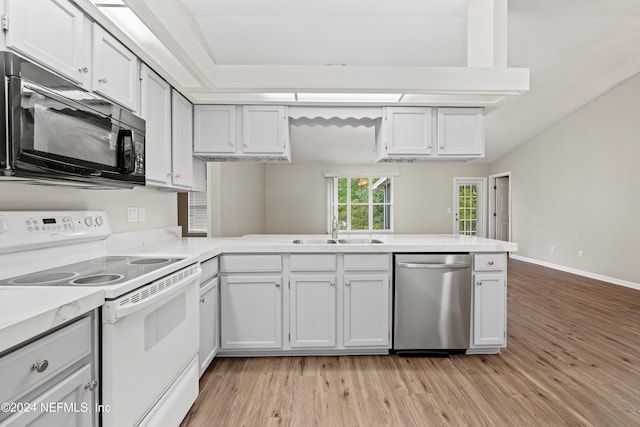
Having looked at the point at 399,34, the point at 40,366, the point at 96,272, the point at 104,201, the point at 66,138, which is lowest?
the point at 40,366

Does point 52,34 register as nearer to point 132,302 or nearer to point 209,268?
point 132,302

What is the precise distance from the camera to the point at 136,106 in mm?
1898

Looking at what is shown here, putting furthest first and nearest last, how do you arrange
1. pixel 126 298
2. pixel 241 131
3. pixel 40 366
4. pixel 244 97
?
pixel 241 131, pixel 244 97, pixel 126 298, pixel 40 366

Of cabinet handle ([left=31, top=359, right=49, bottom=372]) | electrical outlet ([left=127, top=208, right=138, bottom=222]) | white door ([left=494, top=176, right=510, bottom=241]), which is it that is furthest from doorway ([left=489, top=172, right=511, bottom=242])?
cabinet handle ([left=31, top=359, right=49, bottom=372])

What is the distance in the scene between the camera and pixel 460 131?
9.21ft

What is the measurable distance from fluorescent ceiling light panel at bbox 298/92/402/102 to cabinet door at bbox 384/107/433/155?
0.48 ft

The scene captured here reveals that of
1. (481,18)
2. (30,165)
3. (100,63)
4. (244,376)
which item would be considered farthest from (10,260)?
(481,18)

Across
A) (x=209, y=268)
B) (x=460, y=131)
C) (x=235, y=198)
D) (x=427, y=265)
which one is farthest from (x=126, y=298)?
(x=235, y=198)

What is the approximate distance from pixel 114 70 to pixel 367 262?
6.51 ft

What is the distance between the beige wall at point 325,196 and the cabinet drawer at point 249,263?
5.34 meters

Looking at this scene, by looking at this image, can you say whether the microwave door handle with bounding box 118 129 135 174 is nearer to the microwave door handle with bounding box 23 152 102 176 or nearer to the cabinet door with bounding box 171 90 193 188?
the microwave door handle with bounding box 23 152 102 176

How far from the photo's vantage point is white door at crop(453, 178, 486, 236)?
26.9ft

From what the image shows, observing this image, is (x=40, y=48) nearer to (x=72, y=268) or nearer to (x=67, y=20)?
(x=67, y=20)

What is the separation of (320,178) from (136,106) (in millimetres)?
6137
